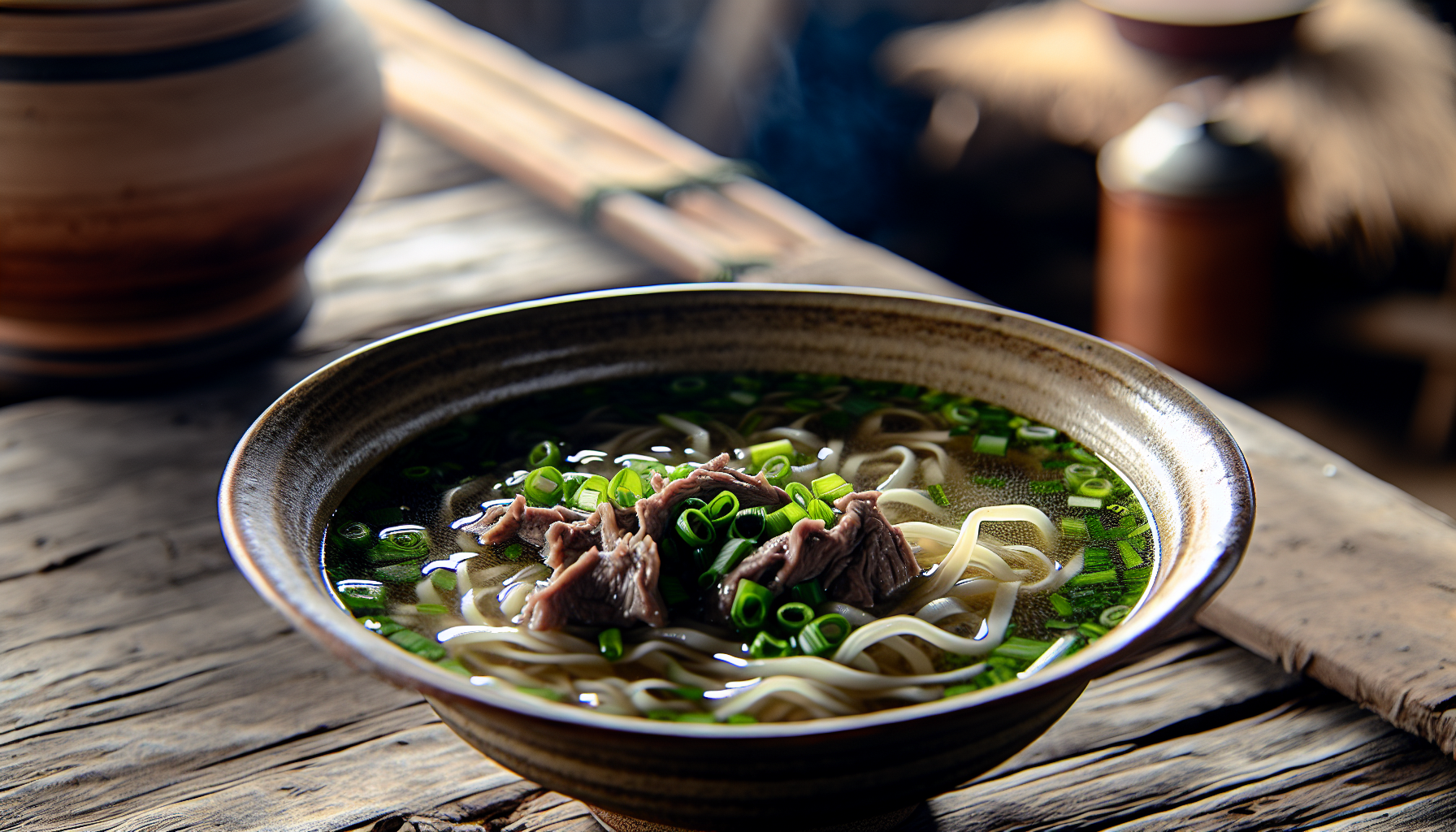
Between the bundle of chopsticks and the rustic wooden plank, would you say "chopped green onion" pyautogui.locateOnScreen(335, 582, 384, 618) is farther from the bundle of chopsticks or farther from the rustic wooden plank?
the bundle of chopsticks

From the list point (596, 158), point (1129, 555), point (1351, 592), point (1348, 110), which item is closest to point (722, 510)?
point (1129, 555)

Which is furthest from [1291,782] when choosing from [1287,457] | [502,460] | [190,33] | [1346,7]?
[1346,7]

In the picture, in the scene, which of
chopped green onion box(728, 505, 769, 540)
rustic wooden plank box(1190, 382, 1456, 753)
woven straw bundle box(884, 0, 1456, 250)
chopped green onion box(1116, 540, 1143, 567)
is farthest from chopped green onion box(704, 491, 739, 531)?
woven straw bundle box(884, 0, 1456, 250)

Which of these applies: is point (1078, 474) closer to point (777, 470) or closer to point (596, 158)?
point (777, 470)

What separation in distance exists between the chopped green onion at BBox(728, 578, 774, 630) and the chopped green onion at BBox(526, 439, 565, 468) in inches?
24.1

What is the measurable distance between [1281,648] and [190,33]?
2.47 m

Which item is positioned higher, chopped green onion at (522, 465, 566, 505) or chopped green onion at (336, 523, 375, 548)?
chopped green onion at (522, 465, 566, 505)

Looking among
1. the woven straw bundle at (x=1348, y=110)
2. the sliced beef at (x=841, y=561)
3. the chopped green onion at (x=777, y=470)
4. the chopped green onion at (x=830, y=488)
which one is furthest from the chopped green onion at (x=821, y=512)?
the woven straw bundle at (x=1348, y=110)

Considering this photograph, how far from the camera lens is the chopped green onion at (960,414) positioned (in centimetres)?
216

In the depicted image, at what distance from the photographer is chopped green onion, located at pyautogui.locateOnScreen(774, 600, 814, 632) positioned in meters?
1.60

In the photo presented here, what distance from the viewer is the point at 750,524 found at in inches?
67.6

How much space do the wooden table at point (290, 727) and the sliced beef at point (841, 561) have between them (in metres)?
0.35

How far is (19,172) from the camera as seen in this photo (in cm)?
249

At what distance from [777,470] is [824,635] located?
49cm
